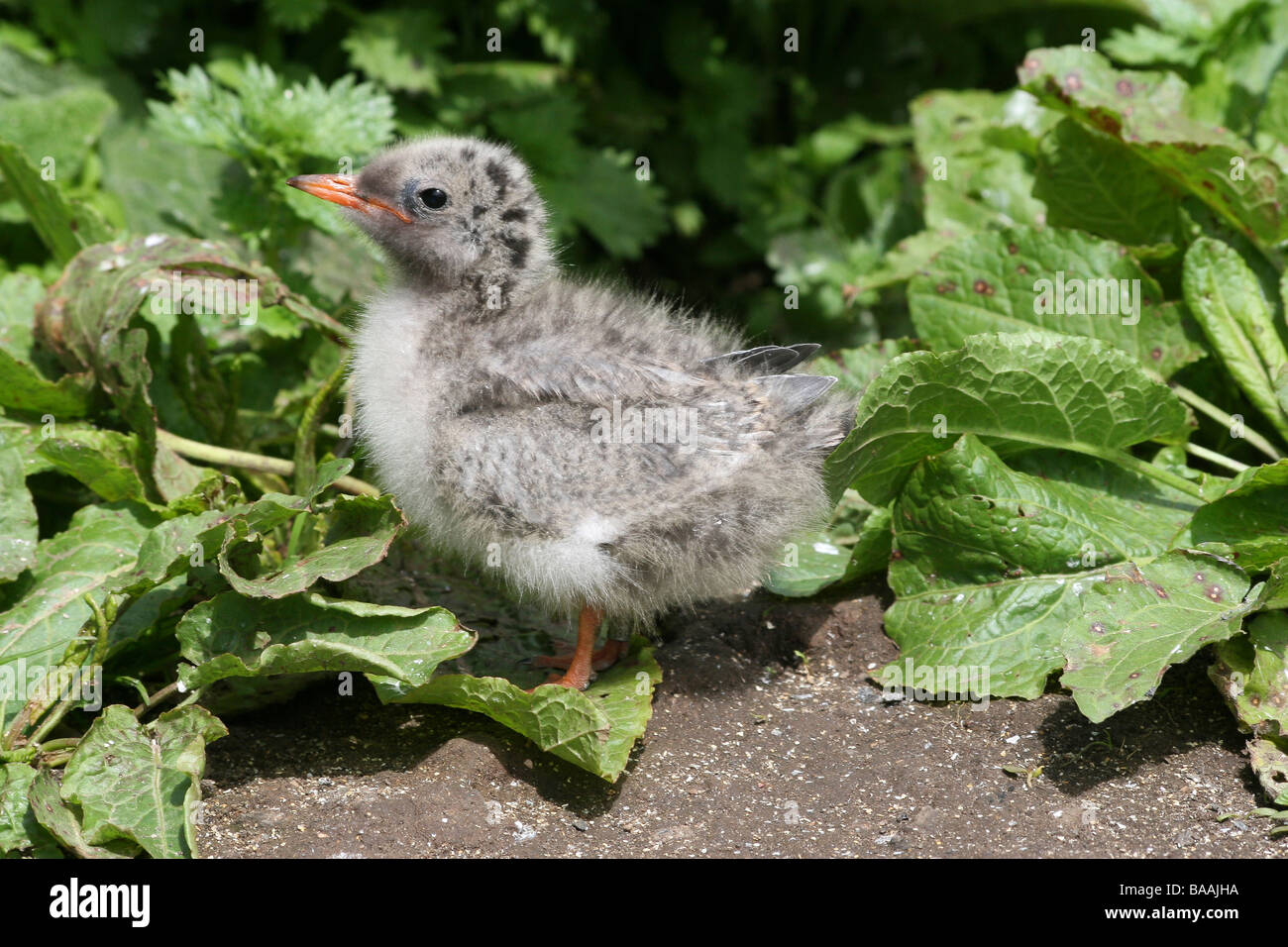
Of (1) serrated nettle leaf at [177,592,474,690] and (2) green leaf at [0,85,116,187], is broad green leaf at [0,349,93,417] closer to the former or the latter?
(1) serrated nettle leaf at [177,592,474,690]

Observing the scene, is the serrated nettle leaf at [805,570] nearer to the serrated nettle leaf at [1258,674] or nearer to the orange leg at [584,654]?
the orange leg at [584,654]

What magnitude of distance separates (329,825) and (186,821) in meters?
0.36

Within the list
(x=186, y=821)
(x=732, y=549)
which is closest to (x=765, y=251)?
(x=732, y=549)

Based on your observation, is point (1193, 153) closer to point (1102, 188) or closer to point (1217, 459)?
point (1102, 188)

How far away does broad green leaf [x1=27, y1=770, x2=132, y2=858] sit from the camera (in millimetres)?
3125

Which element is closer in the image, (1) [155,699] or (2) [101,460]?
(1) [155,699]

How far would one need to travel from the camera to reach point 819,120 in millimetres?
7570

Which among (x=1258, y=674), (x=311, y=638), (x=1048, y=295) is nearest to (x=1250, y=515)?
(x=1258, y=674)

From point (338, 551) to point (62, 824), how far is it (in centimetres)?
100

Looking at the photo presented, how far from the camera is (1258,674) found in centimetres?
346

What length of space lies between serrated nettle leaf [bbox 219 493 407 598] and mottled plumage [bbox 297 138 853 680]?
11cm

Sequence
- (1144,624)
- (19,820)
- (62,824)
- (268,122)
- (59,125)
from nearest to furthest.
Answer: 1. (62,824)
2. (19,820)
3. (1144,624)
4. (268,122)
5. (59,125)

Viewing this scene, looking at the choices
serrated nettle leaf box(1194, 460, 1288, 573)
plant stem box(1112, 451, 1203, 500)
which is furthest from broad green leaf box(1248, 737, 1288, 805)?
plant stem box(1112, 451, 1203, 500)

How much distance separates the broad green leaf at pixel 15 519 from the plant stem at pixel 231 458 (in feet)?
1.78
